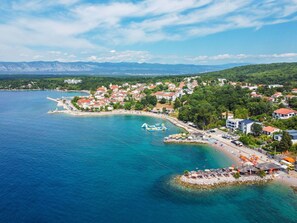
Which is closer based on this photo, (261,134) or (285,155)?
(285,155)

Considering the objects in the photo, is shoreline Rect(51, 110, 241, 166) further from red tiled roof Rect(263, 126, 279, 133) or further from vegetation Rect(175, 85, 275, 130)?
red tiled roof Rect(263, 126, 279, 133)

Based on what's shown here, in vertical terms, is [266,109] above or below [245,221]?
above

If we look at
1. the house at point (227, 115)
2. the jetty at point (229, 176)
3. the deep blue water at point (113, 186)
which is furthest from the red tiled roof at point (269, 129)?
the jetty at point (229, 176)

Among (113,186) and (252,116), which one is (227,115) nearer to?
(252,116)

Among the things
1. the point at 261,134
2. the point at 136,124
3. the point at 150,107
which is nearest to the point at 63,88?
the point at 150,107

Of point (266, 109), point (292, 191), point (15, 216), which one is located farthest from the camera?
point (266, 109)

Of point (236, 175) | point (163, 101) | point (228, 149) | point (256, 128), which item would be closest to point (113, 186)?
point (236, 175)

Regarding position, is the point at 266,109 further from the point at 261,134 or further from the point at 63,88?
the point at 63,88

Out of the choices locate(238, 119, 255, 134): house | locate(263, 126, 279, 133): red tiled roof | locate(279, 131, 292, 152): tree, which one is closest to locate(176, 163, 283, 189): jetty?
locate(279, 131, 292, 152): tree

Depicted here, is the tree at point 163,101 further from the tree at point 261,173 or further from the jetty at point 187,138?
Answer: the tree at point 261,173
